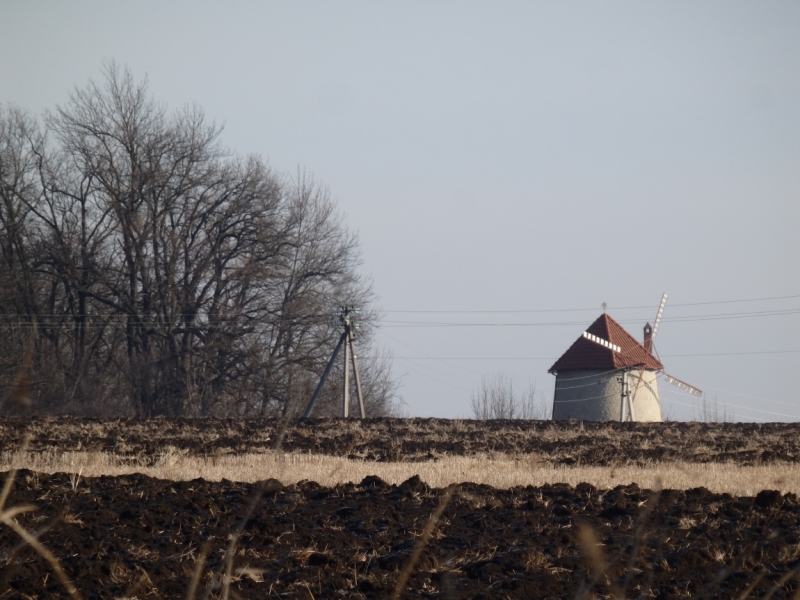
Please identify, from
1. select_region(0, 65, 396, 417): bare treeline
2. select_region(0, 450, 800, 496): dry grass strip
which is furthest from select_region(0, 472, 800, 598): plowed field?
select_region(0, 65, 396, 417): bare treeline

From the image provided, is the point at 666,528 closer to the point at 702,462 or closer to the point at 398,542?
the point at 398,542

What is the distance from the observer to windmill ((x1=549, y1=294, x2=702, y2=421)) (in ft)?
140

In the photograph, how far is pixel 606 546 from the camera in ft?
24.2

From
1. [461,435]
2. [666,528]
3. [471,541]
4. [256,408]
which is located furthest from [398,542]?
[256,408]

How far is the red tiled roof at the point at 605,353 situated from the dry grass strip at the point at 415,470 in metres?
26.7

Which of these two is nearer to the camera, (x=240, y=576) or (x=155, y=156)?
(x=240, y=576)

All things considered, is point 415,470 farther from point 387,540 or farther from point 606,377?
point 606,377

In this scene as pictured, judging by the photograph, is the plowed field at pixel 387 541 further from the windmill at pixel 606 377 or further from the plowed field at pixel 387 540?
the windmill at pixel 606 377

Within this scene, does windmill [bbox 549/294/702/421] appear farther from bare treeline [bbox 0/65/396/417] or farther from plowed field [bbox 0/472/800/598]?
plowed field [bbox 0/472/800/598]

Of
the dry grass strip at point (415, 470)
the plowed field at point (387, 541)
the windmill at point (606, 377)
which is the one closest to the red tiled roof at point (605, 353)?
the windmill at point (606, 377)

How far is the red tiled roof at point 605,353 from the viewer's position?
4294cm

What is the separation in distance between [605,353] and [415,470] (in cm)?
2986

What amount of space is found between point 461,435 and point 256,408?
19023 millimetres

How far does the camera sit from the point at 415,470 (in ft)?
48.1
